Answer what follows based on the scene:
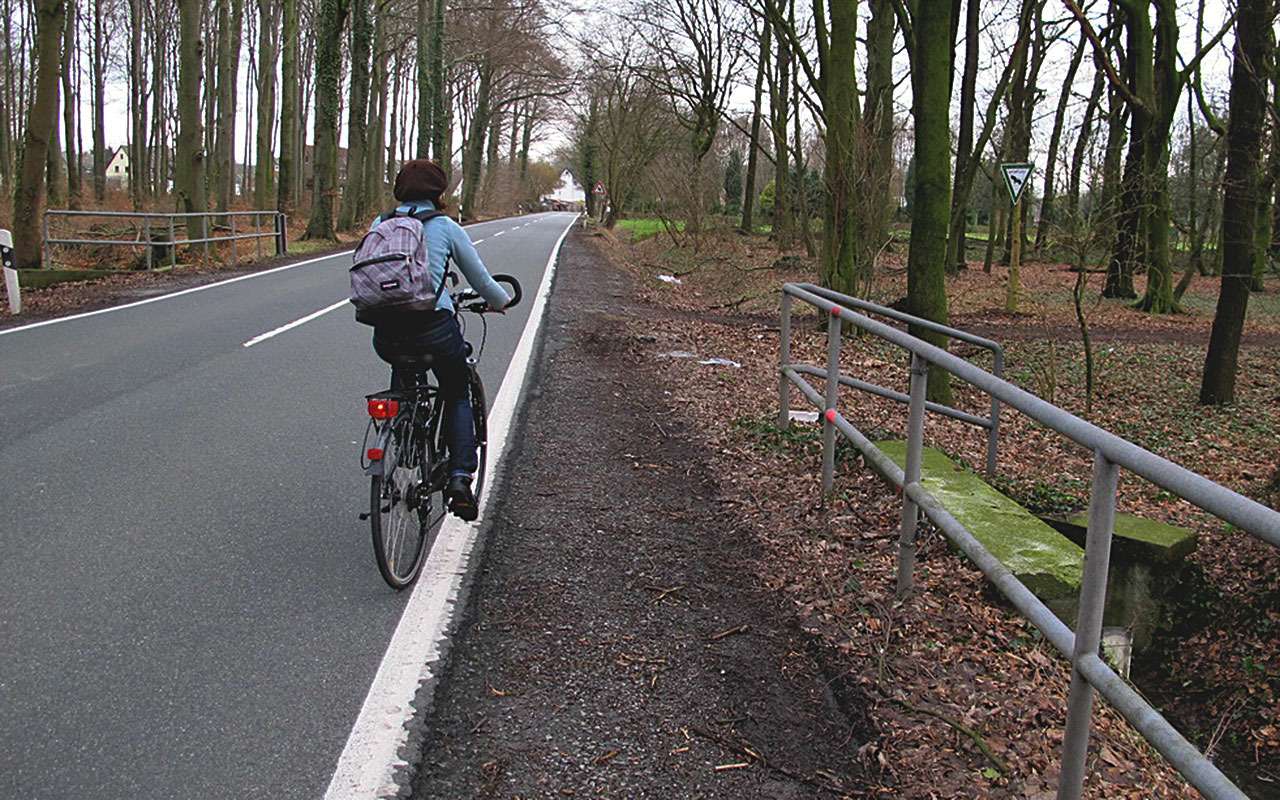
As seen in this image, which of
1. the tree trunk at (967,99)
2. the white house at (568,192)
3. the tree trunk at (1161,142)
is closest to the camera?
the tree trunk at (1161,142)

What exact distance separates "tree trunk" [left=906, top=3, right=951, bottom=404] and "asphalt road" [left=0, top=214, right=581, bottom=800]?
3.99 m

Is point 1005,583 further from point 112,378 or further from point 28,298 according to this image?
point 28,298

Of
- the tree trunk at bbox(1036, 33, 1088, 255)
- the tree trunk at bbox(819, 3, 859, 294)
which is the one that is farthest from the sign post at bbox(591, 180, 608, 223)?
the tree trunk at bbox(819, 3, 859, 294)

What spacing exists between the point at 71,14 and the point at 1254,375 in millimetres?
38712

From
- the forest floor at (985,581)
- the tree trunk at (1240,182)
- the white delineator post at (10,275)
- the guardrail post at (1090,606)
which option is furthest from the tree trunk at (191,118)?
the guardrail post at (1090,606)

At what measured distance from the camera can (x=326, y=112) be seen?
28000 millimetres

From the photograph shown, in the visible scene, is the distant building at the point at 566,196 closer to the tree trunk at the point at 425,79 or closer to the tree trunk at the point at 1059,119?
the tree trunk at the point at 425,79

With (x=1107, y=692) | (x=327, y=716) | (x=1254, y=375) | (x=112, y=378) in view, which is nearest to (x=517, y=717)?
(x=327, y=716)

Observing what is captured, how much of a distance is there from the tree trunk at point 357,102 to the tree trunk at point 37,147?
13282 millimetres

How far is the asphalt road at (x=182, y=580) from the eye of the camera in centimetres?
328

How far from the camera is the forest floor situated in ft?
11.9

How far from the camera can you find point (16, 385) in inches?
336

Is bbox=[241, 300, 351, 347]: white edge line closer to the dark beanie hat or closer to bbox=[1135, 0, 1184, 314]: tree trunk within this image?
the dark beanie hat

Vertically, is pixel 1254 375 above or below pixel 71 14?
below
